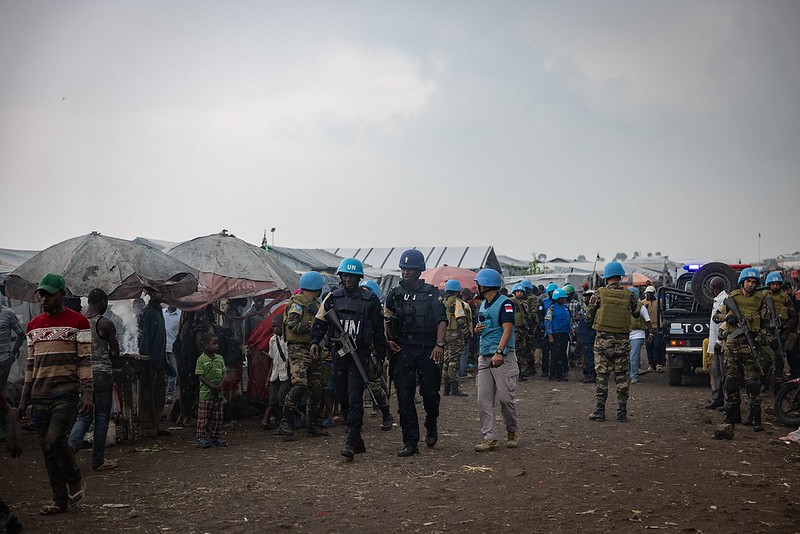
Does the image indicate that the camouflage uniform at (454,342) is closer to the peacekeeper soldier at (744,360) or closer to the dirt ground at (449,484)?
the dirt ground at (449,484)

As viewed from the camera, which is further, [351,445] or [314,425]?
[314,425]

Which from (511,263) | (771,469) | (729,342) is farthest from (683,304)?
(511,263)

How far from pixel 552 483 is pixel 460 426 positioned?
12.0 ft

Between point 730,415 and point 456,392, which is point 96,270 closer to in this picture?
point 456,392

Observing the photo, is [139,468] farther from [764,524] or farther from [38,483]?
[764,524]

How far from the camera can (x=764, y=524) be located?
534 cm

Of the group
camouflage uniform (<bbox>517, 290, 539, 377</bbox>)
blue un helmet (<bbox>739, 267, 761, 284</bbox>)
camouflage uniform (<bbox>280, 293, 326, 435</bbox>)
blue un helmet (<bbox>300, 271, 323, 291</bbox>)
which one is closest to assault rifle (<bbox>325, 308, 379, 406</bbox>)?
camouflage uniform (<bbox>280, 293, 326, 435</bbox>)

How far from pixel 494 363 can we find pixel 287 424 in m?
2.92

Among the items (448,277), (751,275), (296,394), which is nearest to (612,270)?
(751,275)

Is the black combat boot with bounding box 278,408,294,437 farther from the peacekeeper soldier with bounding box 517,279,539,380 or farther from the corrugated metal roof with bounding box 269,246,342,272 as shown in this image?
the corrugated metal roof with bounding box 269,246,342,272

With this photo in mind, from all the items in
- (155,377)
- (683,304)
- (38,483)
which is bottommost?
(38,483)

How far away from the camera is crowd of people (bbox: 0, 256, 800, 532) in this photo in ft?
20.0

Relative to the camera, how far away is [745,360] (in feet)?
30.9

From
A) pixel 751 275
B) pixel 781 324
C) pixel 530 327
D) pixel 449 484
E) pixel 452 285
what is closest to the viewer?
pixel 449 484
